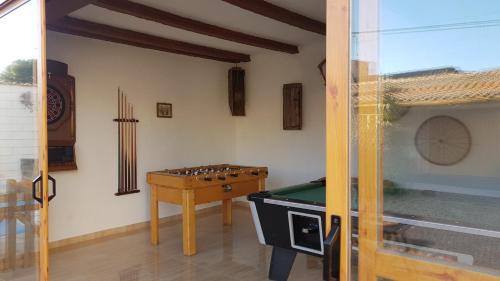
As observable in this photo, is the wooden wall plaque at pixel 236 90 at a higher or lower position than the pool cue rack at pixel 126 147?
higher

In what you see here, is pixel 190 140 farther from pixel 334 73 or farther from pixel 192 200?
pixel 334 73

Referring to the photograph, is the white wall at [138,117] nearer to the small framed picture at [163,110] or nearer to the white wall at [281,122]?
the small framed picture at [163,110]

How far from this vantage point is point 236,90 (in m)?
6.37

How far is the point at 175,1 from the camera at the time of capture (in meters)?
3.70

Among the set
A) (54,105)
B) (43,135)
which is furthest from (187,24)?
(43,135)

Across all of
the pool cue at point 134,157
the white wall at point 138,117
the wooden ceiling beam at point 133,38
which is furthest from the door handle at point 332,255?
the pool cue at point 134,157

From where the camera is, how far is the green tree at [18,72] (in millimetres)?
2525

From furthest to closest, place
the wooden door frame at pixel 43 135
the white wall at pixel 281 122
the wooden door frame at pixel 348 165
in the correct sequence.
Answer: the white wall at pixel 281 122 < the wooden door frame at pixel 43 135 < the wooden door frame at pixel 348 165

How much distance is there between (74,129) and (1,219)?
5.67 ft

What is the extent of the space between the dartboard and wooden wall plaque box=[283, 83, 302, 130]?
302 cm

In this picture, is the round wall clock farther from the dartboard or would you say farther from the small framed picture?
the small framed picture

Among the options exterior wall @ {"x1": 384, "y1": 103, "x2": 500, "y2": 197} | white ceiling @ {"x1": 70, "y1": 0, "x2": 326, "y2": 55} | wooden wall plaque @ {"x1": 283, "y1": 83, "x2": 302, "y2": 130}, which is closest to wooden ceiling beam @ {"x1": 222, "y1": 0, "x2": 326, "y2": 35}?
white ceiling @ {"x1": 70, "y1": 0, "x2": 326, "y2": 55}

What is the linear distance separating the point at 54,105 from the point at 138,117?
113cm

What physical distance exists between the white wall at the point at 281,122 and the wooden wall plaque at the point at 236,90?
12 cm
